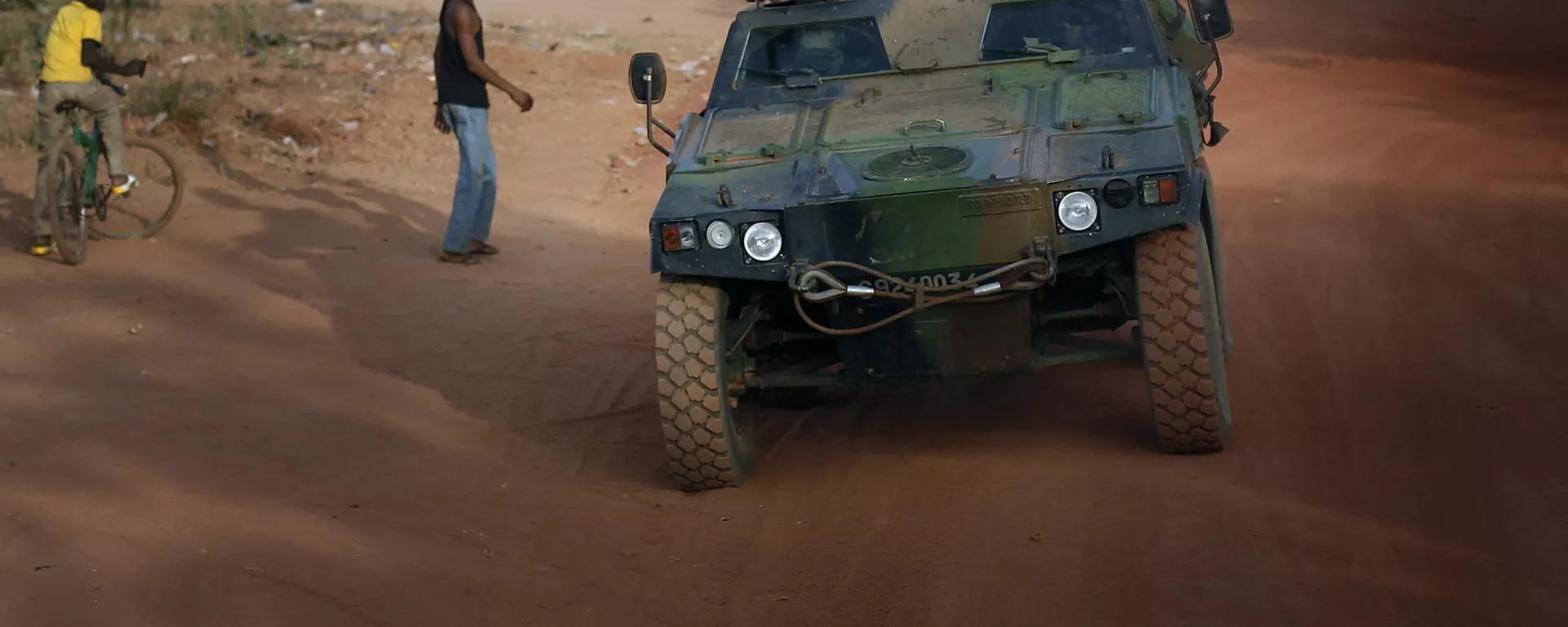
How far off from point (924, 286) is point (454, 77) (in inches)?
210

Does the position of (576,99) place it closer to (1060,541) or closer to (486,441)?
(486,441)

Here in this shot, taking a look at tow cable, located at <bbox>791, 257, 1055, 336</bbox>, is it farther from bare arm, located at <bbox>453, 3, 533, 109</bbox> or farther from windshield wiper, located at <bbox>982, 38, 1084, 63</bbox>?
bare arm, located at <bbox>453, 3, 533, 109</bbox>

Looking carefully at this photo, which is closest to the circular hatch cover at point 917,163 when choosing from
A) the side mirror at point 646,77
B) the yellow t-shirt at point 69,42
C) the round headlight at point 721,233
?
the round headlight at point 721,233

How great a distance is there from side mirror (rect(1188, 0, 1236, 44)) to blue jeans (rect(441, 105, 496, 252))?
15.4 feet

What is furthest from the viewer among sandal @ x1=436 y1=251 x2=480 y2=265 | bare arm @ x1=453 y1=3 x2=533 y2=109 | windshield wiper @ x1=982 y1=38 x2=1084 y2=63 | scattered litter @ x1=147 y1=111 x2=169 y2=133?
scattered litter @ x1=147 y1=111 x2=169 y2=133

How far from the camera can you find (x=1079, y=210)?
17.6ft

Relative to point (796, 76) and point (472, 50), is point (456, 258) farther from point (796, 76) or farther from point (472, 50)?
point (796, 76)

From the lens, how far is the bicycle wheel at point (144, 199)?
10.6 meters

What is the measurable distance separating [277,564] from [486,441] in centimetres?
174

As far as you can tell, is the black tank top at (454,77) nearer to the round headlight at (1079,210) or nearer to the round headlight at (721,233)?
Result: the round headlight at (721,233)

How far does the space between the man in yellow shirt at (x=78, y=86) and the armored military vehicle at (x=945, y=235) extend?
4.39 meters

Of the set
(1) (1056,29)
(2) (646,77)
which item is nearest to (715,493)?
(2) (646,77)

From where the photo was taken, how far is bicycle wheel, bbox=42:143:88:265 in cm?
960

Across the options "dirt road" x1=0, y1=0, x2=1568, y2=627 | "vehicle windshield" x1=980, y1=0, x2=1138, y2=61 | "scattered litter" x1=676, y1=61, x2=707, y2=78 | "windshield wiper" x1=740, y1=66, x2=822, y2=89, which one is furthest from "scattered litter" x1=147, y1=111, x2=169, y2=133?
"vehicle windshield" x1=980, y1=0, x2=1138, y2=61
